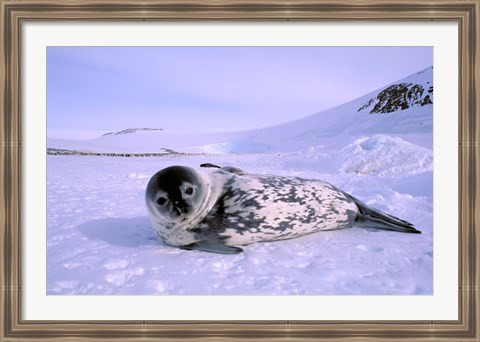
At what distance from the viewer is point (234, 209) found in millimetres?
2840

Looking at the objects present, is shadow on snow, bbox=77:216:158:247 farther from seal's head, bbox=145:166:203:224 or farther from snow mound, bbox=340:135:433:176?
snow mound, bbox=340:135:433:176

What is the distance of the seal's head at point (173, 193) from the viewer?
256 centimetres

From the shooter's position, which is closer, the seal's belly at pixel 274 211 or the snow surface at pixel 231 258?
the snow surface at pixel 231 258

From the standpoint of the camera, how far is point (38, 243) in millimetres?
2605

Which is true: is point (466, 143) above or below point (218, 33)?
below

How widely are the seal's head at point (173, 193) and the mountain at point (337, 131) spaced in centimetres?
677

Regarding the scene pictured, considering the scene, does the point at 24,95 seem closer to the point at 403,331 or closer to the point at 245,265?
the point at 245,265

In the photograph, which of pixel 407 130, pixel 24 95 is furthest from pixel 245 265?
pixel 407 130

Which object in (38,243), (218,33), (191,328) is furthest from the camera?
(218,33)

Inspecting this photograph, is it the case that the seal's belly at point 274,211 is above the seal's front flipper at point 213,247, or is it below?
above

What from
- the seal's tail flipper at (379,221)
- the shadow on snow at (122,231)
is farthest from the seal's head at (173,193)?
the seal's tail flipper at (379,221)

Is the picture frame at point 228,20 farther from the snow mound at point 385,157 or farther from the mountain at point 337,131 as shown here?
the mountain at point 337,131

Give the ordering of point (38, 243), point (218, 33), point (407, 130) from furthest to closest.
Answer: point (407, 130)
point (218, 33)
point (38, 243)

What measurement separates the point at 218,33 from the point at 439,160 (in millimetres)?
2083
